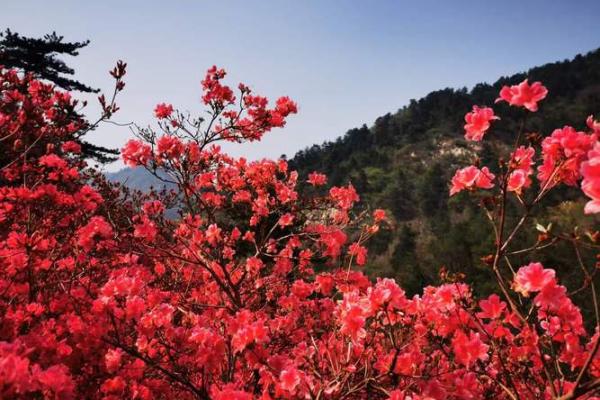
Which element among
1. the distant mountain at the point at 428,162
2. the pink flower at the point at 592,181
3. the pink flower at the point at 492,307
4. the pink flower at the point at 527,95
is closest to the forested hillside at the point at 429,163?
the distant mountain at the point at 428,162

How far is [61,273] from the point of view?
5527mm

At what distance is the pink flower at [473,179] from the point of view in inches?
99.1

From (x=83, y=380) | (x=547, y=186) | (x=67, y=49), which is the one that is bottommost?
(x=83, y=380)

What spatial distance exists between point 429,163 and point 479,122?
209 feet

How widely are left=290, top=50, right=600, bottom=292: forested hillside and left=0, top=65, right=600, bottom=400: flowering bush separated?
17.3m

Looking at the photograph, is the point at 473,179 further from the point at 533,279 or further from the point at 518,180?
the point at 533,279

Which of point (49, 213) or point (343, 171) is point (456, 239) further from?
point (343, 171)

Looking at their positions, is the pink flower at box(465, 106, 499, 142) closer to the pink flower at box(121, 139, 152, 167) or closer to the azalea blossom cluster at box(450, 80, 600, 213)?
the azalea blossom cluster at box(450, 80, 600, 213)

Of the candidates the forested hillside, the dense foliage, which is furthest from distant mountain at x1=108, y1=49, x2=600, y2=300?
the dense foliage

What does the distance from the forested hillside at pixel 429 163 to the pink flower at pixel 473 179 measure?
1889 cm

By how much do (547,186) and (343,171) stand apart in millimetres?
56082

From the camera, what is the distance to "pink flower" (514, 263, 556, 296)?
79.9 inches

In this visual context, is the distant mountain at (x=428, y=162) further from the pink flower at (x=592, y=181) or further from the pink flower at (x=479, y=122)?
the pink flower at (x=592, y=181)

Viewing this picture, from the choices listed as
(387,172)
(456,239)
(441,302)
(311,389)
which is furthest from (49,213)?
(387,172)
